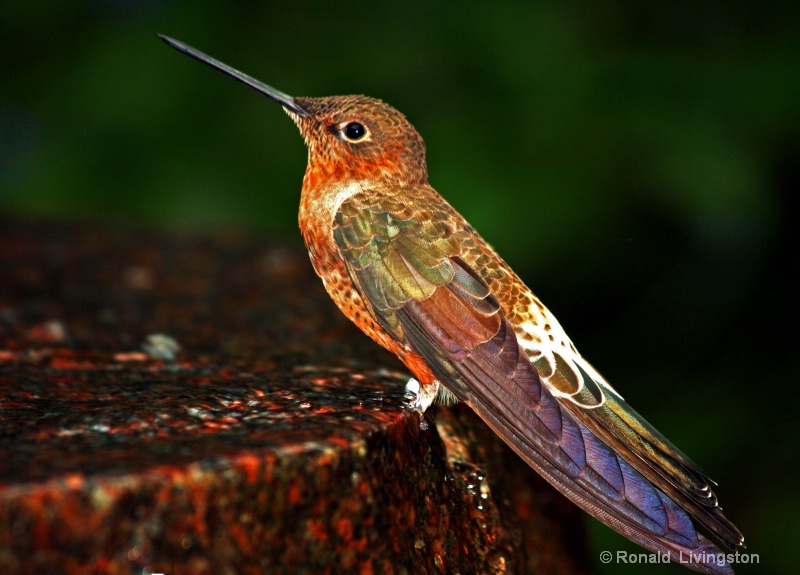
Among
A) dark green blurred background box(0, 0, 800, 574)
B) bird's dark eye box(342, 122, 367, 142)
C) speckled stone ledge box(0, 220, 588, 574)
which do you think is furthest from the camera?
dark green blurred background box(0, 0, 800, 574)

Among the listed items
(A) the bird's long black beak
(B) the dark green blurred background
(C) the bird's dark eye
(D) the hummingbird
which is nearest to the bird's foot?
(D) the hummingbird

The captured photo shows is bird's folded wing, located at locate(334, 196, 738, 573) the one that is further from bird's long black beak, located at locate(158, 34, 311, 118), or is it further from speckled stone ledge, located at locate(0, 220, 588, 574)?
bird's long black beak, located at locate(158, 34, 311, 118)

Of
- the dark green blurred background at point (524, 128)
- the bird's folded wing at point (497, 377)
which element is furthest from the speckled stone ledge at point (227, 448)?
the dark green blurred background at point (524, 128)

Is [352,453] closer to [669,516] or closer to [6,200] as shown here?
[669,516]

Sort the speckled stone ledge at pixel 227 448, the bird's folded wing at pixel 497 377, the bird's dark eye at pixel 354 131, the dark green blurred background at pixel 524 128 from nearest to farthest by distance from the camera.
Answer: the speckled stone ledge at pixel 227 448 < the bird's folded wing at pixel 497 377 < the bird's dark eye at pixel 354 131 < the dark green blurred background at pixel 524 128

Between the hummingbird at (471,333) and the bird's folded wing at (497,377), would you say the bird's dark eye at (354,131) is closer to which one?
the hummingbird at (471,333)

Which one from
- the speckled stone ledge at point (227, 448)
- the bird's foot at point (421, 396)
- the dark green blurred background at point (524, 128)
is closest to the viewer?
the speckled stone ledge at point (227, 448)

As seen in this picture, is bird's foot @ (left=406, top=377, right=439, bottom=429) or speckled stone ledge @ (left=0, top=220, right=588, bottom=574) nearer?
speckled stone ledge @ (left=0, top=220, right=588, bottom=574)

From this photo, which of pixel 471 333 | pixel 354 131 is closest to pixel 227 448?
pixel 471 333
